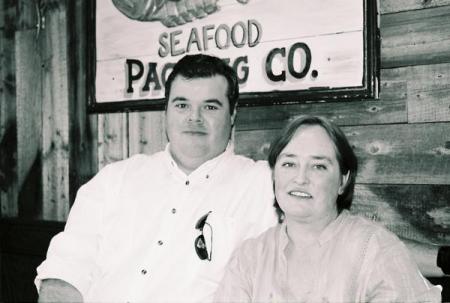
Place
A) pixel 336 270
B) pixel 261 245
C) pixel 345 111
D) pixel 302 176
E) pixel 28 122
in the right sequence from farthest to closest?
1. pixel 28 122
2. pixel 345 111
3. pixel 261 245
4. pixel 302 176
5. pixel 336 270

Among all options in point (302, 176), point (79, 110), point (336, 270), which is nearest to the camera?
point (336, 270)

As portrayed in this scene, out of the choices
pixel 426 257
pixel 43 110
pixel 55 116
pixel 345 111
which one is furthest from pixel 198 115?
pixel 43 110

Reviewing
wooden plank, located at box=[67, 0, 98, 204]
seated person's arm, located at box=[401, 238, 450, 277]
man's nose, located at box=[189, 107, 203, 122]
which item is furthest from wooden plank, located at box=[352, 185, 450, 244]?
wooden plank, located at box=[67, 0, 98, 204]

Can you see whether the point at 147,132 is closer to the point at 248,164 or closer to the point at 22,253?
the point at 248,164

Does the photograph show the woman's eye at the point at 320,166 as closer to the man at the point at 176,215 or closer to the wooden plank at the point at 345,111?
the man at the point at 176,215

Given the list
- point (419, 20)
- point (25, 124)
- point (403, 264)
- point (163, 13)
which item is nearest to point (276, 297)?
point (403, 264)

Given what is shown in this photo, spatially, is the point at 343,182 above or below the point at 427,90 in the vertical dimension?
below

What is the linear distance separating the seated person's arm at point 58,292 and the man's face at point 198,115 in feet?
2.43

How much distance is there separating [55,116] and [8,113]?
379 millimetres

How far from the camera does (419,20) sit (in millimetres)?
2104

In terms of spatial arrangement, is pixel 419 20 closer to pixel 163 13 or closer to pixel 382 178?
pixel 382 178

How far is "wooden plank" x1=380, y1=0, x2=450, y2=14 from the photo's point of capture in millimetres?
2074

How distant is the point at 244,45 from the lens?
247 cm

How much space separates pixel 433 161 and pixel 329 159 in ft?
2.10
